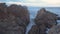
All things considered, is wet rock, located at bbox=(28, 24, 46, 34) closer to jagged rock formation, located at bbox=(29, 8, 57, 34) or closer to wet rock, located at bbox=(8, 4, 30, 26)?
jagged rock formation, located at bbox=(29, 8, 57, 34)

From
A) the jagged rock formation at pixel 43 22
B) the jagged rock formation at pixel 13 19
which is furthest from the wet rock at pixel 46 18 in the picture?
the jagged rock formation at pixel 13 19

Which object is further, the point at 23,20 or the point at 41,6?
the point at 41,6

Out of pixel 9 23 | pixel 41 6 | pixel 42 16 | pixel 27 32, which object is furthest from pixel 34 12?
pixel 9 23

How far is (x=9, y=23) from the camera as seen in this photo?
4.06 ft

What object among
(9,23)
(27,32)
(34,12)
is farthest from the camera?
(34,12)

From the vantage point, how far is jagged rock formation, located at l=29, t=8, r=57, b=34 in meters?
1.30

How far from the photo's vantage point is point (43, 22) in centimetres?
137

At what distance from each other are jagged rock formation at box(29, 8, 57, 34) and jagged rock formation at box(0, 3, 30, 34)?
10cm

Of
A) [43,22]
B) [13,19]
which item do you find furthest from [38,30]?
[13,19]

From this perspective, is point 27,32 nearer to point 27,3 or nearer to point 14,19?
point 14,19

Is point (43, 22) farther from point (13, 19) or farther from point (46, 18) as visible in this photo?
point (13, 19)

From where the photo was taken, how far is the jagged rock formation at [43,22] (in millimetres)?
1297

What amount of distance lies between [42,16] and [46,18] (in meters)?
0.04

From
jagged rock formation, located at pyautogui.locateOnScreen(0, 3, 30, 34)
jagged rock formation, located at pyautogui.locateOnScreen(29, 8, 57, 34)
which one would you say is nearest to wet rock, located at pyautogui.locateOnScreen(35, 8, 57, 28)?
jagged rock formation, located at pyautogui.locateOnScreen(29, 8, 57, 34)
